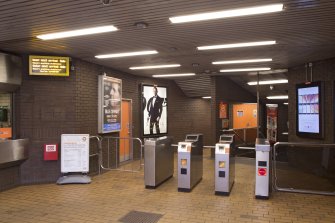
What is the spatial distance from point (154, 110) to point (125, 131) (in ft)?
4.92

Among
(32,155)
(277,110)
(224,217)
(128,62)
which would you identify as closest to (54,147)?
(32,155)

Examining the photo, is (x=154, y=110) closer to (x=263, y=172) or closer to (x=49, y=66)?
(x=49, y=66)

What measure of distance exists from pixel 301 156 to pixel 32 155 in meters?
6.61

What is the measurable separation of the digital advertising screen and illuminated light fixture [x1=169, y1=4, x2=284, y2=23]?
4142 millimetres

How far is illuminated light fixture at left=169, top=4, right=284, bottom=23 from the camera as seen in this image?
3582 mm

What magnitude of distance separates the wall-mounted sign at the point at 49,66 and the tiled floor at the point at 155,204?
7.84 feet

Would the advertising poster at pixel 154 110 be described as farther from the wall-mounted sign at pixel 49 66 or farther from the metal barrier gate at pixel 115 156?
the wall-mounted sign at pixel 49 66

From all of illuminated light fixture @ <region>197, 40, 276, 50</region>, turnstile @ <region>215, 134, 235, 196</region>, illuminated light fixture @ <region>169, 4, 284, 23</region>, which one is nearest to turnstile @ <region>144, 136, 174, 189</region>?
turnstile @ <region>215, 134, 235, 196</region>

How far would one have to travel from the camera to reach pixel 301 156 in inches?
309

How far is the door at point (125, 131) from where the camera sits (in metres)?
8.99

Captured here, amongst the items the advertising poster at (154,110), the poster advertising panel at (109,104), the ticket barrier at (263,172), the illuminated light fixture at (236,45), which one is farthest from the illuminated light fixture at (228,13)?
the advertising poster at (154,110)

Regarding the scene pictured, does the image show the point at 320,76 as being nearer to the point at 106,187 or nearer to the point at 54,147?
the point at 106,187

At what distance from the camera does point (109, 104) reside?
7809 mm

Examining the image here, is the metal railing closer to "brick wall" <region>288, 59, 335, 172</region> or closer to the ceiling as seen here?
the ceiling
